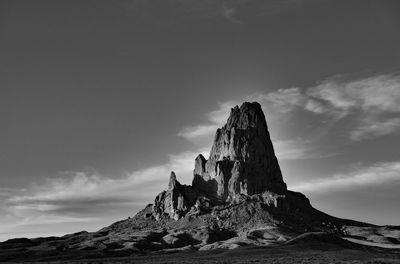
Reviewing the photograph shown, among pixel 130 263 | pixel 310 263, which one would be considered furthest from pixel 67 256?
pixel 310 263

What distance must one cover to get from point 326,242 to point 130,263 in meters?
86.1

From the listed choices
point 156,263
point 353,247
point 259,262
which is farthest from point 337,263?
point 353,247

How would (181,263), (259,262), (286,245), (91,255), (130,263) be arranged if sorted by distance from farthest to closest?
(91,255) < (286,245) < (130,263) < (181,263) < (259,262)

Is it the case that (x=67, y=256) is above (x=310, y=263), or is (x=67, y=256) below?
above

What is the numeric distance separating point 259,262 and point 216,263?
32.0 feet

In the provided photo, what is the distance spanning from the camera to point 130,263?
128 m

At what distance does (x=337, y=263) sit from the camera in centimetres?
10031

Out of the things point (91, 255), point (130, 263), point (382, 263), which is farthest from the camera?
point (91, 255)

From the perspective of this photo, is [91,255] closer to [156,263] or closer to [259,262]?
[156,263]

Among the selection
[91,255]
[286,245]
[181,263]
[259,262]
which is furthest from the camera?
[91,255]

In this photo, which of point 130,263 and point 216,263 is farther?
point 130,263

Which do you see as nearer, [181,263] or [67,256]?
[181,263]

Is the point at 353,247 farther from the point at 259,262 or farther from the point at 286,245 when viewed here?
the point at 259,262

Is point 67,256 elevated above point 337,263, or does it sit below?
above
